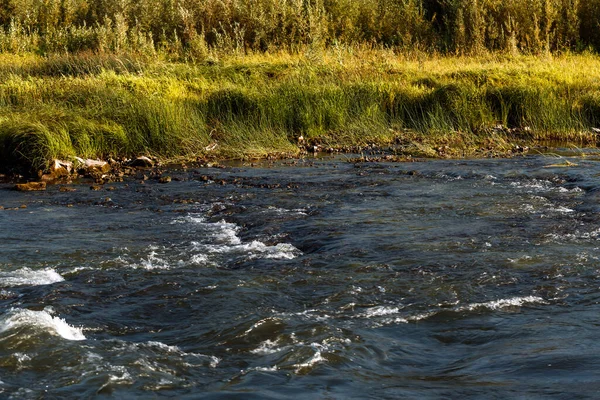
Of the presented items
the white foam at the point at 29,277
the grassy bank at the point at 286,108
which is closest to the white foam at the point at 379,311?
the white foam at the point at 29,277

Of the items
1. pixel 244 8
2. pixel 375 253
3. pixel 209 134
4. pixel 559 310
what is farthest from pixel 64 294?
pixel 244 8

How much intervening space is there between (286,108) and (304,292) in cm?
813

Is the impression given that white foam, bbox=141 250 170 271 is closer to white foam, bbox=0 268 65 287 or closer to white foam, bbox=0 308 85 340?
white foam, bbox=0 268 65 287

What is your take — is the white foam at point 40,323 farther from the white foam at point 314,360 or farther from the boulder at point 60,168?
the boulder at point 60,168

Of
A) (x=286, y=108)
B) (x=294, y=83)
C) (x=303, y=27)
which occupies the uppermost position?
(x=303, y=27)

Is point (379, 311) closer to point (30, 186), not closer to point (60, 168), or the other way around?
point (30, 186)

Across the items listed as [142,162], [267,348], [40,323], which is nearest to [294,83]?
[142,162]

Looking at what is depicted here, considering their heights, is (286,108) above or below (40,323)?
above

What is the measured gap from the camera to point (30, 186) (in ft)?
36.6

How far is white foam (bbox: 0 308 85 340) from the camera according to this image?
5.85 metres

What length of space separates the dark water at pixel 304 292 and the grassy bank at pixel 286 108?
2080mm

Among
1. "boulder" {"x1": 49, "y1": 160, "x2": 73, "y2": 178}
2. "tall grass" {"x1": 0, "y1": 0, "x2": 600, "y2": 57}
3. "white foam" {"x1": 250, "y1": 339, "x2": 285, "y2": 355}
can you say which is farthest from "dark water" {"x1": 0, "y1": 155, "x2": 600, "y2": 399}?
"tall grass" {"x1": 0, "y1": 0, "x2": 600, "y2": 57}

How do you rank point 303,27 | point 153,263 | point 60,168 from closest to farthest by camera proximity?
point 153,263, point 60,168, point 303,27

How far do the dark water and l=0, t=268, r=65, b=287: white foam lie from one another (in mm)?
25
